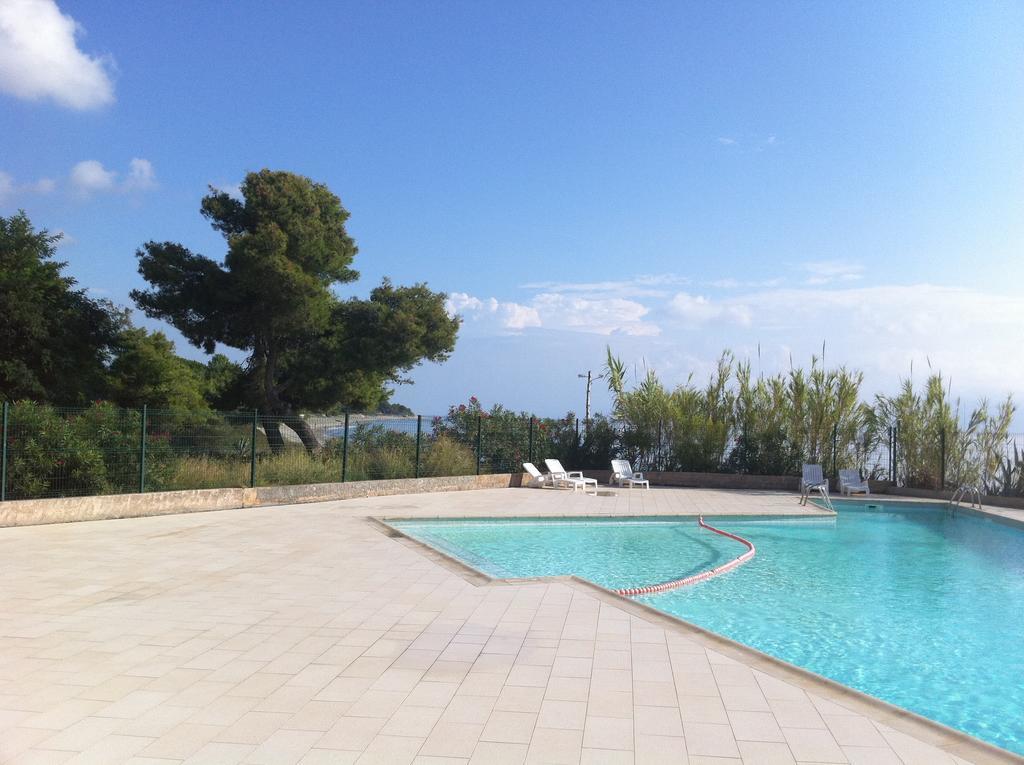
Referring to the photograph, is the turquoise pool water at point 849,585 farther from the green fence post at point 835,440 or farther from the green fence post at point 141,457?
the green fence post at point 141,457

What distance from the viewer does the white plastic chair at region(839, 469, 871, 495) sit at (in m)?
16.3

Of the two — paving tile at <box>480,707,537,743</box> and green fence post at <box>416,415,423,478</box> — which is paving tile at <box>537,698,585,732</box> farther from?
green fence post at <box>416,415,423,478</box>

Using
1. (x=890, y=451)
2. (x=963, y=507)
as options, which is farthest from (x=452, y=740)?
(x=890, y=451)

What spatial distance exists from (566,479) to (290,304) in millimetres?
8150

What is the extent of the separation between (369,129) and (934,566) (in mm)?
12202

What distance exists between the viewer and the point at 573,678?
4277 millimetres

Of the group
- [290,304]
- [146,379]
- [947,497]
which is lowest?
[947,497]

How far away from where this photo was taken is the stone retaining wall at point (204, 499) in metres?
9.41

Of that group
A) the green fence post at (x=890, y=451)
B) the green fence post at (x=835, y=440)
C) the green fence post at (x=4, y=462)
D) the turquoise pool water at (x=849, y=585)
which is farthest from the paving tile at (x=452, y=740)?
the green fence post at (x=890, y=451)

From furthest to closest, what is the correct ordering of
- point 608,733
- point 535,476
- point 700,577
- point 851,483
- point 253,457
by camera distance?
point 851,483 < point 535,476 < point 253,457 < point 700,577 < point 608,733

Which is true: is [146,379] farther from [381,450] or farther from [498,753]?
[498,753]

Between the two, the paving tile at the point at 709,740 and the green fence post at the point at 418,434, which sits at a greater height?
the green fence post at the point at 418,434

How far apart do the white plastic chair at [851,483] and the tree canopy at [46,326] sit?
A: 1754 cm

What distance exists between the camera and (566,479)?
53.4ft
